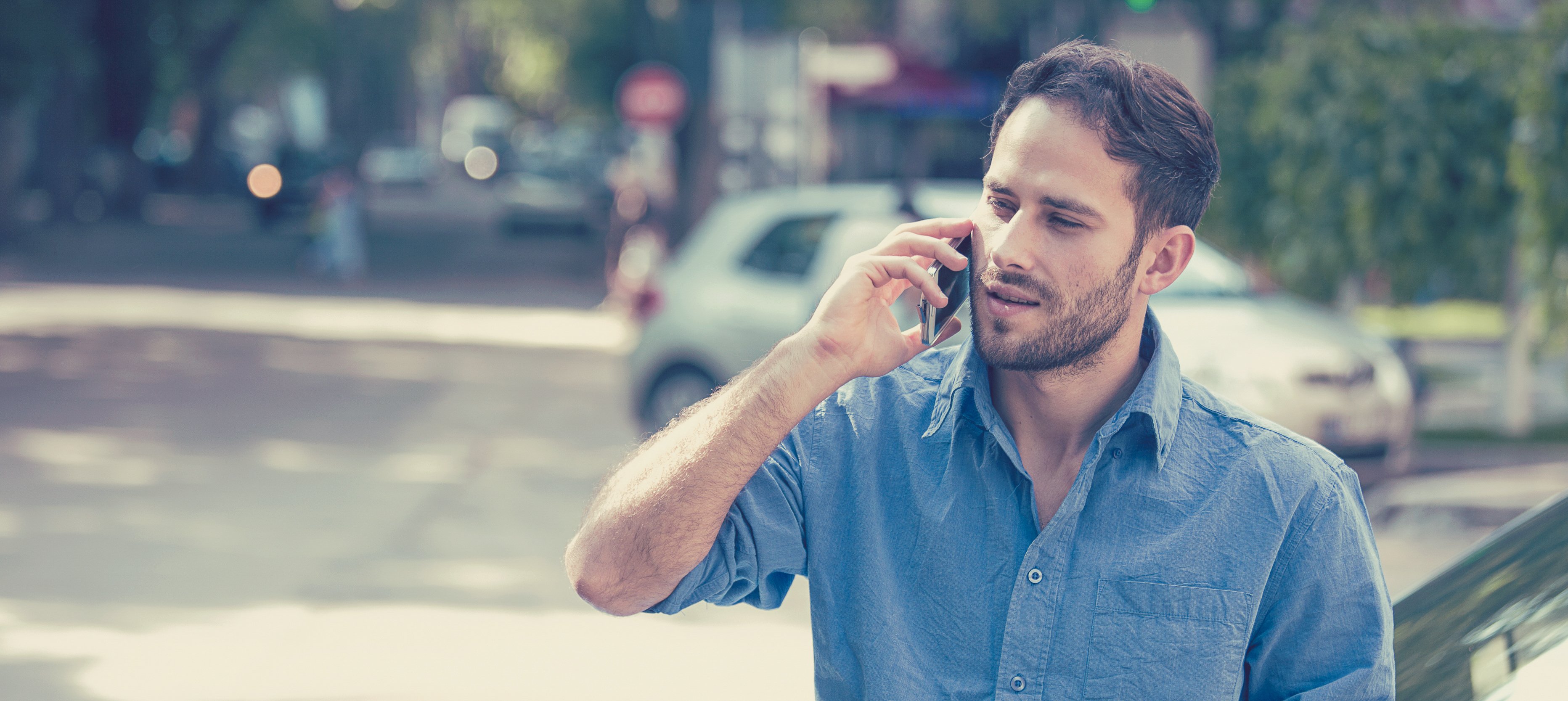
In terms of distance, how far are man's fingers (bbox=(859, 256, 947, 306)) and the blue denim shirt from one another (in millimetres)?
108

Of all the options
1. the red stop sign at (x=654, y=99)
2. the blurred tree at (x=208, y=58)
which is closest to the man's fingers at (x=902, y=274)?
the red stop sign at (x=654, y=99)

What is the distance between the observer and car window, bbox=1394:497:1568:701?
209cm

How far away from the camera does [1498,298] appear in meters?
11.2

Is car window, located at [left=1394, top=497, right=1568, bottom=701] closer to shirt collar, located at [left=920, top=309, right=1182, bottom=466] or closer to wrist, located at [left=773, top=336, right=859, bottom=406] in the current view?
shirt collar, located at [left=920, top=309, right=1182, bottom=466]

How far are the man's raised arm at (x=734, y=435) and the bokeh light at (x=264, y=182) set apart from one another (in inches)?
1347

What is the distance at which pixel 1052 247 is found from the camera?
6.19 feet

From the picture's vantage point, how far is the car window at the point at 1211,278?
26.5 ft

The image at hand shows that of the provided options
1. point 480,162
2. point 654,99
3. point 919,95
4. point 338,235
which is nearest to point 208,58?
point 338,235

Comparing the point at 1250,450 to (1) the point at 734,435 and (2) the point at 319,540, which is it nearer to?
(1) the point at 734,435

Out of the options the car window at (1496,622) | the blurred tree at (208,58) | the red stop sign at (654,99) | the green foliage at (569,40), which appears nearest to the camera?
the car window at (1496,622)

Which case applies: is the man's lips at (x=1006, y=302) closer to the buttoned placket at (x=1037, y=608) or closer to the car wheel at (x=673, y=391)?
the buttoned placket at (x=1037, y=608)

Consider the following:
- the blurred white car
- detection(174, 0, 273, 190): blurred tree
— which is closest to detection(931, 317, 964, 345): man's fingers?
the blurred white car

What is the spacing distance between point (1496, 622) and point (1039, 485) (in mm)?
796

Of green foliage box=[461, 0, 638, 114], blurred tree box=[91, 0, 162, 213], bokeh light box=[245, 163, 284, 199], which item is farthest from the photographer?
green foliage box=[461, 0, 638, 114]
